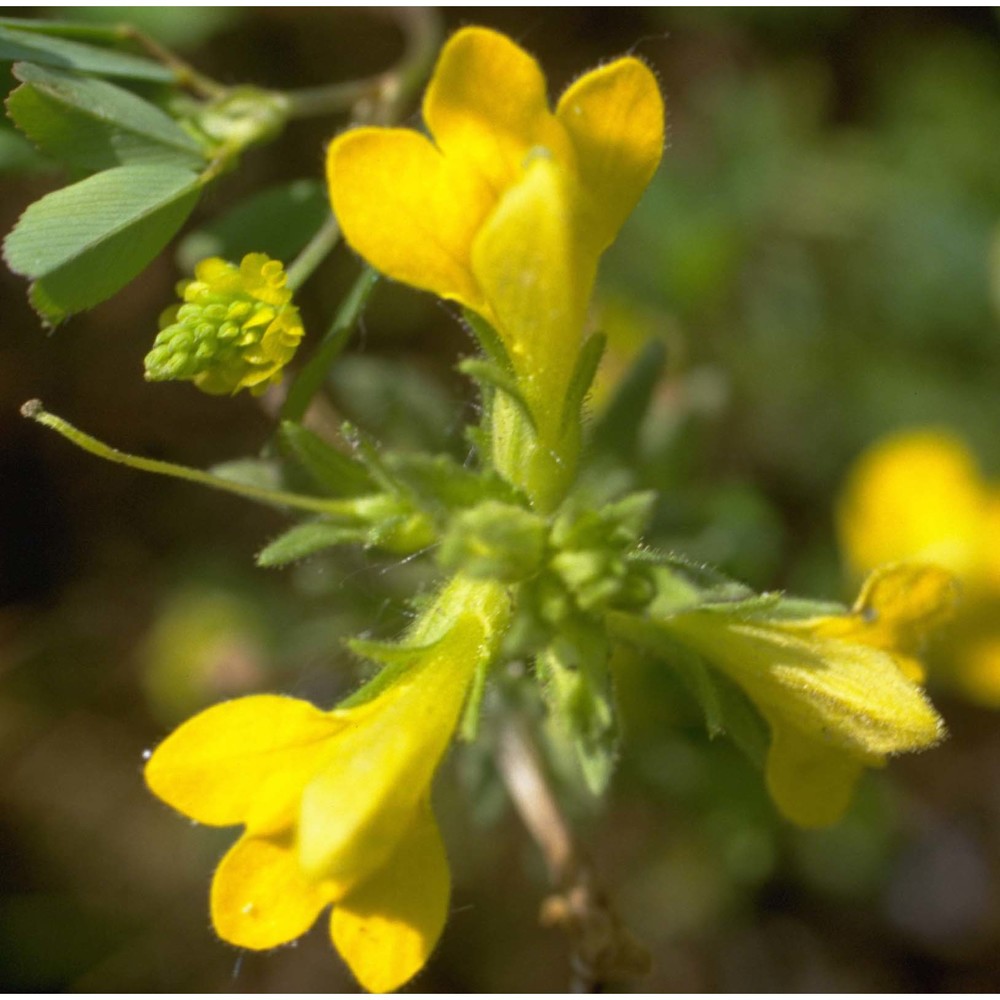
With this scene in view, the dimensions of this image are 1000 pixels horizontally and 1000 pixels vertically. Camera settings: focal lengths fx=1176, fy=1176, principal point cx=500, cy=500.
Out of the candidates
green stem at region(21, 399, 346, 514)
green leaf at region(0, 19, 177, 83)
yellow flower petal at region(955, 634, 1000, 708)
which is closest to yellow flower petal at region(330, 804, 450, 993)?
green stem at region(21, 399, 346, 514)

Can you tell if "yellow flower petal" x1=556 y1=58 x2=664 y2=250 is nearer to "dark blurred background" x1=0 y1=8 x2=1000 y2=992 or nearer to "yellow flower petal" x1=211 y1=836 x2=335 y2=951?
"yellow flower petal" x1=211 y1=836 x2=335 y2=951

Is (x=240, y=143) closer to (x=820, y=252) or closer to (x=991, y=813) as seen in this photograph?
(x=820, y=252)

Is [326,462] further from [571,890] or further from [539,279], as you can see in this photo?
[571,890]

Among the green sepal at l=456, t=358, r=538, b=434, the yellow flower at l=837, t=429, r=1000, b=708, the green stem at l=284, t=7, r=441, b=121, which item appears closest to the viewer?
the green sepal at l=456, t=358, r=538, b=434

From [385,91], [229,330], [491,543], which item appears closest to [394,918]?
[491,543]

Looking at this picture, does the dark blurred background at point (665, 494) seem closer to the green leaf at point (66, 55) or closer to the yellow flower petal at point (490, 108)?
the green leaf at point (66, 55)

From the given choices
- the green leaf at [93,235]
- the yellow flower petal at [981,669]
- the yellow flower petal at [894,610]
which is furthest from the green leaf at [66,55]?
the yellow flower petal at [981,669]
